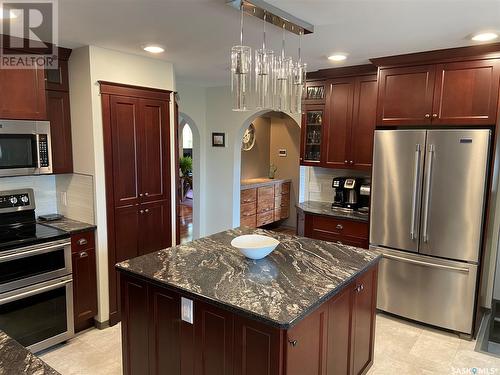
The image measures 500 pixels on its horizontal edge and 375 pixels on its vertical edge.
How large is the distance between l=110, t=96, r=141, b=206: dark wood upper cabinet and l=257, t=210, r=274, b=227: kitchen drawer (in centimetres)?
329

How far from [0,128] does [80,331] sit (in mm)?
1844

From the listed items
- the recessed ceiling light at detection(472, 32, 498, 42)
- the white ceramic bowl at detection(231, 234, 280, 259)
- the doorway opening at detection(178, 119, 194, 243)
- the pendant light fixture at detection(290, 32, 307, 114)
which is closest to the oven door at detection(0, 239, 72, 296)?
the white ceramic bowl at detection(231, 234, 280, 259)

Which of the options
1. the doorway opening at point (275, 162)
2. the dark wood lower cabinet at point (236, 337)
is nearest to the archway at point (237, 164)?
the doorway opening at point (275, 162)

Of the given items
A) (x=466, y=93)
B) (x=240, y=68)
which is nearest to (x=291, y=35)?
(x=240, y=68)

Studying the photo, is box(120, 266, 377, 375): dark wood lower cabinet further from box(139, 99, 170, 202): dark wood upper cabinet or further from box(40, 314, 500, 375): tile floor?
box(139, 99, 170, 202): dark wood upper cabinet

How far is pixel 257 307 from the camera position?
1.71 meters

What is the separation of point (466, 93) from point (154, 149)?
9.28 ft

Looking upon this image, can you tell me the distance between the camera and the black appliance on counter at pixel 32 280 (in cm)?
269

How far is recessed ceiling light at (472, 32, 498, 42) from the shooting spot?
8.52 ft

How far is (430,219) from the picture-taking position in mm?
3234

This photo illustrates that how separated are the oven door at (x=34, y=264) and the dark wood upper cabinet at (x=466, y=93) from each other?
11.0 feet

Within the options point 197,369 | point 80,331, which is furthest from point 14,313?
point 197,369

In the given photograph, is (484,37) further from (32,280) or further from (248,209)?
(248,209)
